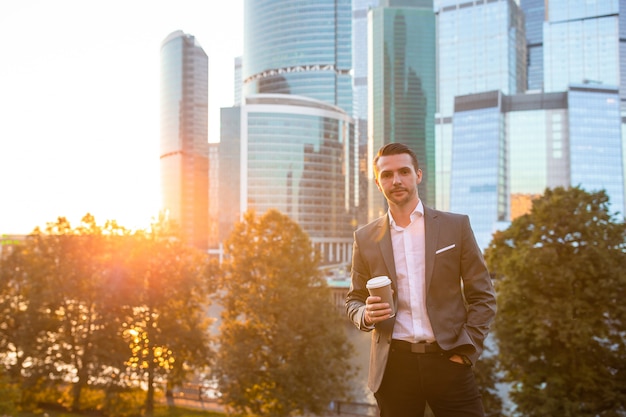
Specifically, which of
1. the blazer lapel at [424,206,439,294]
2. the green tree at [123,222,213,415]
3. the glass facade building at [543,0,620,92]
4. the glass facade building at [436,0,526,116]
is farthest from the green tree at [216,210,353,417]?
the glass facade building at [543,0,620,92]

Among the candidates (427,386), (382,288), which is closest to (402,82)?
(427,386)

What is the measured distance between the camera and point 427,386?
3.63m

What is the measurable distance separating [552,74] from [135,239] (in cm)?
14014

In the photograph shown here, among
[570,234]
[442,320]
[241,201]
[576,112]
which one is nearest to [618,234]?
[570,234]

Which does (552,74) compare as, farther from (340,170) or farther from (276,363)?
(276,363)

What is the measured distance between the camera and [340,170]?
144125mm

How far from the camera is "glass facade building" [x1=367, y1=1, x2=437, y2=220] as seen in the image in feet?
570

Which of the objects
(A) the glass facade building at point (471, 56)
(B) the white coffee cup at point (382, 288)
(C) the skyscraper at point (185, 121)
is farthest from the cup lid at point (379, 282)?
(C) the skyscraper at point (185, 121)

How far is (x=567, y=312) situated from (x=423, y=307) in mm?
13684

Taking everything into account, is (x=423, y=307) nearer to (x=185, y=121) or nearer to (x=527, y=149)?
(x=527, y=149)

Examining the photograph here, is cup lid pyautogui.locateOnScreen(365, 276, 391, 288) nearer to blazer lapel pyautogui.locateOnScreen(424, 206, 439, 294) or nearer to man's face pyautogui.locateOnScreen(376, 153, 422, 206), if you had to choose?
blazer lapel pyautogui.locateOnScreen(424, 206, 439, 294)

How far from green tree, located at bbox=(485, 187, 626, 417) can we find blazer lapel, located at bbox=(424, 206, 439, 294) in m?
13.2

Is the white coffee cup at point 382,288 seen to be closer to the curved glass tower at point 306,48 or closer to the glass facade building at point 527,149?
the glass facade building at point 527,149

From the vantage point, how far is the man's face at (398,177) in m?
3.71
